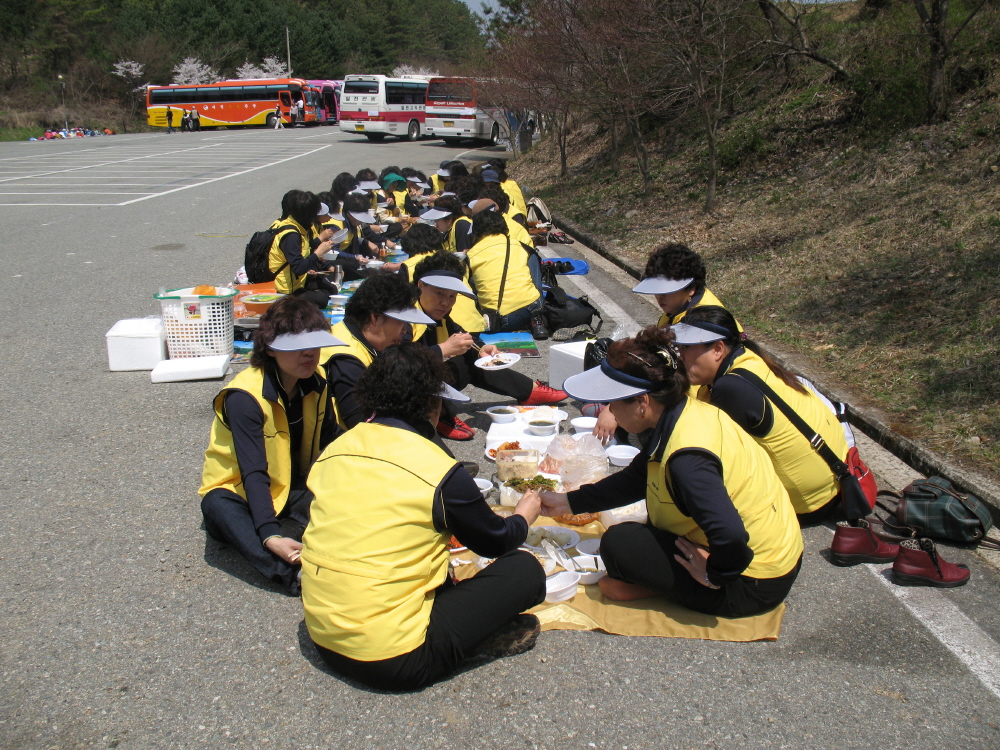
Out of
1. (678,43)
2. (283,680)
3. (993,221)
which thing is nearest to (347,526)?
(283,680)

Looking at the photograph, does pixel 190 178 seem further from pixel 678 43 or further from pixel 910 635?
pixel 910 635

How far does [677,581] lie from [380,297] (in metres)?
2.02

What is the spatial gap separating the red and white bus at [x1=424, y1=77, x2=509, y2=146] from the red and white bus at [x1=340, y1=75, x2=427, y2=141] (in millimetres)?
1134

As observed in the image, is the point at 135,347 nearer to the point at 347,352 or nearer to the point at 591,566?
the point at 347,352

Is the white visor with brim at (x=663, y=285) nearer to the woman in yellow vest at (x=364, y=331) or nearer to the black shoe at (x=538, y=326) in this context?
the woman in yellow vest at (x=364, y=331)

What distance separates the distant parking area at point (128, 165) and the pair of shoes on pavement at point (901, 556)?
15846 millimetres

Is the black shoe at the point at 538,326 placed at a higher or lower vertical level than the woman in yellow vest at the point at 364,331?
lower

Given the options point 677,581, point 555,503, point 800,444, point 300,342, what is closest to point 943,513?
point 800,444

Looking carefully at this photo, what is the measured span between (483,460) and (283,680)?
227 centimetres

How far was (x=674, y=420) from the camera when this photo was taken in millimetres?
2852

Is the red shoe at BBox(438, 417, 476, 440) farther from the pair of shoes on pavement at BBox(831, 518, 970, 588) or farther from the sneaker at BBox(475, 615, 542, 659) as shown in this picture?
the pair of shoes on pavement at BBox(831, 518, 970, 588)

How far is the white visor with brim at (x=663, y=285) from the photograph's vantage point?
472 cm

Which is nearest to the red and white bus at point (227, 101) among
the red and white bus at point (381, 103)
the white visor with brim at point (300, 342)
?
the red and white bus at point (381, 103)

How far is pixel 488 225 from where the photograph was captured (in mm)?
6898
